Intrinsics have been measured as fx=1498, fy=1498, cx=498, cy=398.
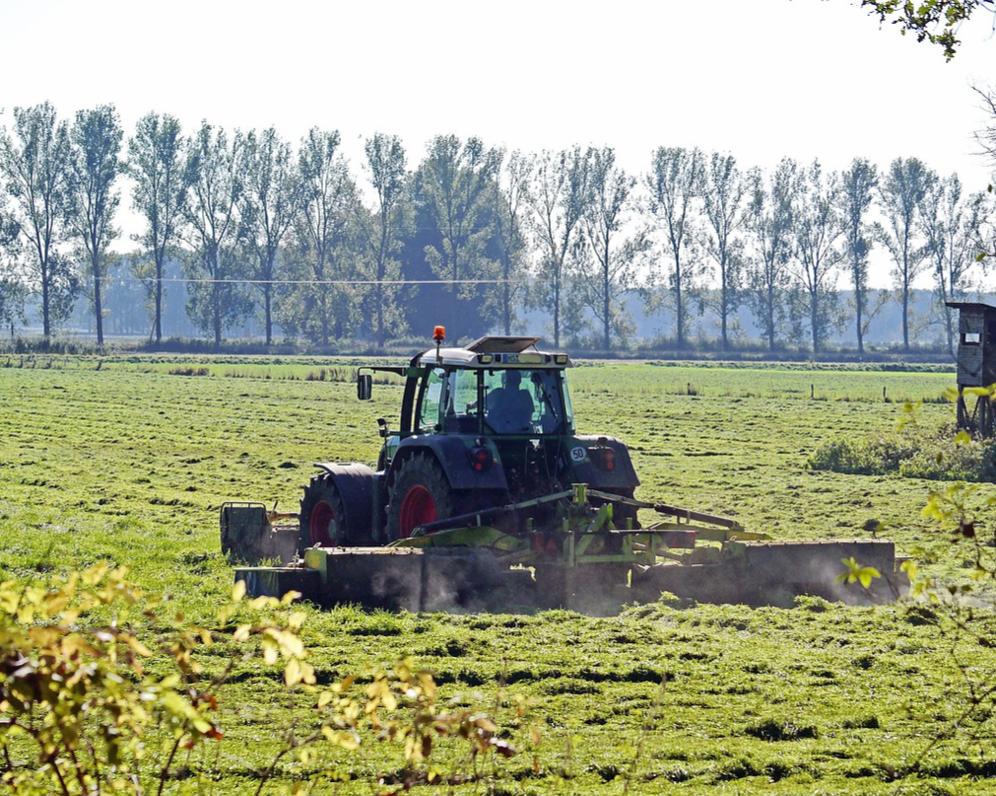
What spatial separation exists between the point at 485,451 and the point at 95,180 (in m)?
92.8

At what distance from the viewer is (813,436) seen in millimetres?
34500

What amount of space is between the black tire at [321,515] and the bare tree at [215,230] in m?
85.7

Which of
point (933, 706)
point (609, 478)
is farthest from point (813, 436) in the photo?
point (933, 706)

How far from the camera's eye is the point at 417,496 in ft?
46.9

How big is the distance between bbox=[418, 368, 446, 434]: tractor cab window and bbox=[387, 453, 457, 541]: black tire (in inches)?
23.0

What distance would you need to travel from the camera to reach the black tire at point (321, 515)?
595 inches

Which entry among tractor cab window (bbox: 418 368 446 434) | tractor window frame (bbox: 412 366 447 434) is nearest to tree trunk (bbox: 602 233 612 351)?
tractor window frame (bbox: 412 366 447 434)

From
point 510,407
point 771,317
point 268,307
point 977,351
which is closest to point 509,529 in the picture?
point 510,407

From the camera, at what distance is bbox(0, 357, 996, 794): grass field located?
786cm

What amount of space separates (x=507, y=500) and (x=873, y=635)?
3.69 m

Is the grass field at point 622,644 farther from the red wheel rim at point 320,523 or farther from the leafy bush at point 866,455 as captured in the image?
the red wheel rim at point 320,523

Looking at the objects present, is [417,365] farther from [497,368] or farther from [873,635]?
[873,635]

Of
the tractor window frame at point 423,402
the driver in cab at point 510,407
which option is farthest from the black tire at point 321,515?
the driver in cab at point 510,407

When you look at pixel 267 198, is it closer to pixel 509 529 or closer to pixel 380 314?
pixel 380 314
